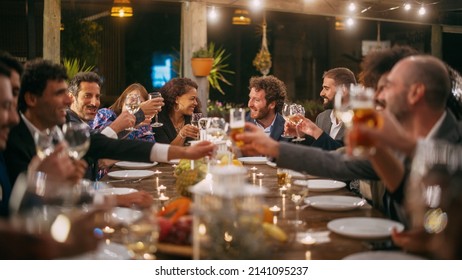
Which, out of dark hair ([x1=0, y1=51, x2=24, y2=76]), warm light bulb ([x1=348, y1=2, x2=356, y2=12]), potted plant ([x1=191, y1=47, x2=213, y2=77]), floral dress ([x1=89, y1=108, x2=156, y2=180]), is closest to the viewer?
dark hair ([x1=0, y1=51, x2=24, y2=76])

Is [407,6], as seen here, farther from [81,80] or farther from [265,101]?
[81,80]

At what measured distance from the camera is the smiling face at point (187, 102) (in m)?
5.09

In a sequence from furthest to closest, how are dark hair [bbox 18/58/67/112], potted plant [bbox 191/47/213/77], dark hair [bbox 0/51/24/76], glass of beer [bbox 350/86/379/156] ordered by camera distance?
potted plant [bbox 191/47/213/77], dark hair [bbox 18/58/67/112], dark hair [bbox 0/51/24/76], glass of beer [bbox 350/86/379/156]

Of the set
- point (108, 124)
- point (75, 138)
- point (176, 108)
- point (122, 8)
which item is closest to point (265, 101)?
point (176, 108)

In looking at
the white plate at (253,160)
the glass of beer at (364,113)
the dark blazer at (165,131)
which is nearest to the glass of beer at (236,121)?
the glass of beer at (364,113)

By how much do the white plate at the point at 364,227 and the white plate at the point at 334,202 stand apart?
10.1 inches

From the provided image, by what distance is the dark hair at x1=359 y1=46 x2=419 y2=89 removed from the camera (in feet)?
9.74

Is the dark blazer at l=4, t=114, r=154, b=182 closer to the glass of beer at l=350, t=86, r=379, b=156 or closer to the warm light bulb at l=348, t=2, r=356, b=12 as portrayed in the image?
the glass of beer at l=350, t=86, r=379, b=156

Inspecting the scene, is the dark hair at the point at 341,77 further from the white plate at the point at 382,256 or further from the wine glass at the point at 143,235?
the wine glass at the point at 143,235

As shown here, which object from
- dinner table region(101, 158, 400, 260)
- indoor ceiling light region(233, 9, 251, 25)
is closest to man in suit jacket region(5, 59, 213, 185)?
dinner table region(101, 158, 400, 260)

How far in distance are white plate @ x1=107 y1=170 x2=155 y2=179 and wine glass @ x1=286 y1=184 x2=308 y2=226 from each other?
970 millimetres

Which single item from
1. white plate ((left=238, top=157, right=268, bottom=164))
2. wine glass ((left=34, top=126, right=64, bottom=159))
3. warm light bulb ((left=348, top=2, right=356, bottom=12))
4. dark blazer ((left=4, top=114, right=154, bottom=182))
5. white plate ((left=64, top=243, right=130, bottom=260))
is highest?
warm light bulb ((left=348, top=2, right=356, bottom=12))

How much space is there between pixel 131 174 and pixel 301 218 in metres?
1.44
